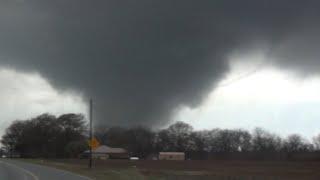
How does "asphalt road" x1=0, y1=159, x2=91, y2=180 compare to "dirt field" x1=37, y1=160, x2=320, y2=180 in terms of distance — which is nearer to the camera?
"asphalt road" x1=0, y1=159, x2=91, y2=180

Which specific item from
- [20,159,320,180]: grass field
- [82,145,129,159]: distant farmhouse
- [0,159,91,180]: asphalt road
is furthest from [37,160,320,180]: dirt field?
[82,145,129,159]: distant farmhouse

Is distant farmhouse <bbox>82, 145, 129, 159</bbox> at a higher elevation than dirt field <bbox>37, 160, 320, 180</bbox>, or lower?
higher

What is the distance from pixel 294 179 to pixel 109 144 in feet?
507

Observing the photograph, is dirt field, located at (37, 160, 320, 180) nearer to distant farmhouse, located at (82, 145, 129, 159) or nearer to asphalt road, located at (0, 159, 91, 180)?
Answer: asphalt road, located at (0, 159, 91, 180)

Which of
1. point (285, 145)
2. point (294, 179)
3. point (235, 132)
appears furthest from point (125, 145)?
point (294, 179)

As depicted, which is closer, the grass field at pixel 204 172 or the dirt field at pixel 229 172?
the grass field at pixel 204 172

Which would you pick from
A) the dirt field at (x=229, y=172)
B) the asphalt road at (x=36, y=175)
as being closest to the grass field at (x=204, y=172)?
the dirt field at (x=229, y=172)

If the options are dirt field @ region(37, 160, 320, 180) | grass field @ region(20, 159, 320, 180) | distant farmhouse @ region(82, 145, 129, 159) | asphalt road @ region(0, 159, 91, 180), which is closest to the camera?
asphalt road @ region(0, 159, 91, 180)

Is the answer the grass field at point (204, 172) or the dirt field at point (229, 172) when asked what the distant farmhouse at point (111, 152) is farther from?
the grass field at point (204, 172)

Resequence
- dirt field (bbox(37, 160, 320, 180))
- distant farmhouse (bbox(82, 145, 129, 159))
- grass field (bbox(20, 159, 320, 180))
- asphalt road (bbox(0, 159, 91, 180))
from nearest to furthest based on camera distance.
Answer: asphalt road (bbox(0, 159, 91, 180)) → grass field (bbox(20, 159, 320, 180)) → dirt field (bbox(37, 160, 320, 180)) → distant farmhouse (bbox(82, 145, 129, 159))

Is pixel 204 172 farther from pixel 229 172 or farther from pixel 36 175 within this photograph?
pixel 36 175

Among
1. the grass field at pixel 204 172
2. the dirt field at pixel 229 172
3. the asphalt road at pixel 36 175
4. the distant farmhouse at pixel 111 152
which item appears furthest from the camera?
the distant farmhouse at pixel 111 152

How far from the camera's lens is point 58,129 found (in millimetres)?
198875

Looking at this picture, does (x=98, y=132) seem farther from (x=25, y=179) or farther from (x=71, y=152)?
(x=25, y=179)
